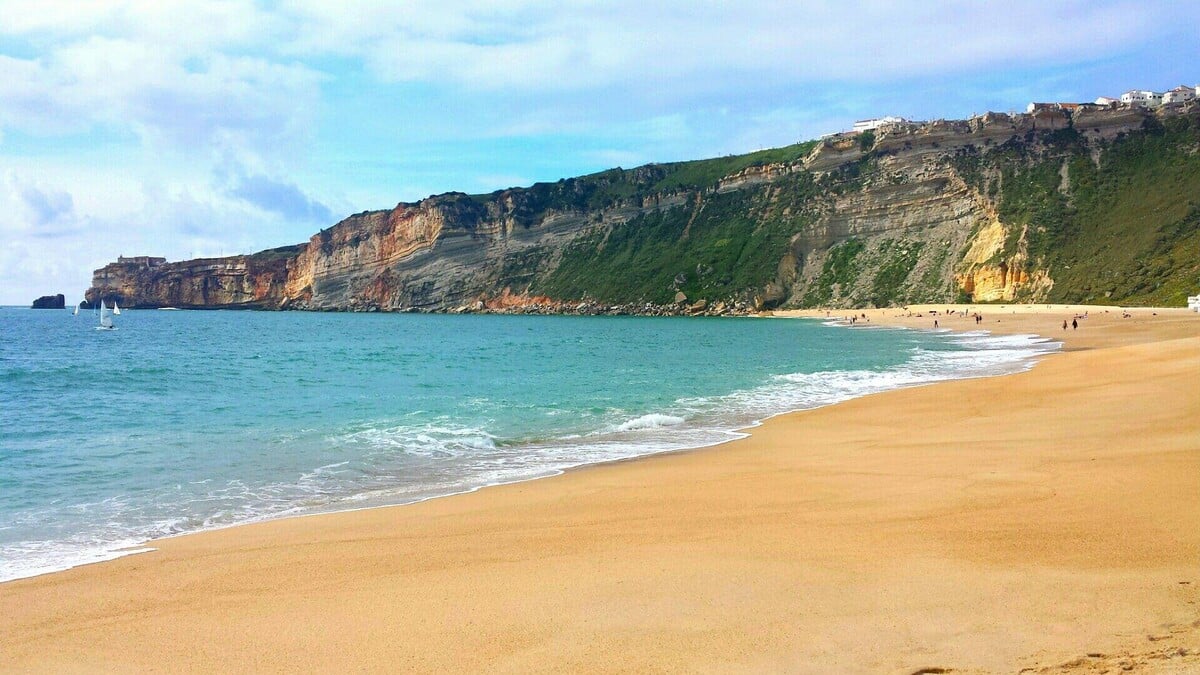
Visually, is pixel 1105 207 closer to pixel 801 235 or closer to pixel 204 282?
pixel 801 235

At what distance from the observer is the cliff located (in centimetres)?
7869

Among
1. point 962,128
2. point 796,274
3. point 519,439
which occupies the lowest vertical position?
point 519,439

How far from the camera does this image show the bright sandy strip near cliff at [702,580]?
190 inches

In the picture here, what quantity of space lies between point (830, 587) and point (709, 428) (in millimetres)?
10654

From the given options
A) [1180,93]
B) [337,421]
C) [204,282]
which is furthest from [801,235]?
[204,282]

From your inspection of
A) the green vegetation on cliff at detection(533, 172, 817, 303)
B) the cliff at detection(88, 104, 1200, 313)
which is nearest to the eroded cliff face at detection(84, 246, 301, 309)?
the cliff at detection(88, 104, 1200, 313)

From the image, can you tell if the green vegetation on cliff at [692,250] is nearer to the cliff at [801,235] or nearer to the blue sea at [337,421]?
the cliff at [801,235]

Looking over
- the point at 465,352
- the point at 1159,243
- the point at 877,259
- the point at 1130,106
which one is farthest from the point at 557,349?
the point at 1130,106

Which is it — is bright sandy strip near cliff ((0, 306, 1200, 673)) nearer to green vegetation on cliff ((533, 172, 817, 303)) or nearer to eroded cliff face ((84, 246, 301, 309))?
green vegetation on cliff ((533, 172, 817, 303))

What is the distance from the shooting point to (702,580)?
20.2 feet

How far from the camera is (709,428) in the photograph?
54.0 feet

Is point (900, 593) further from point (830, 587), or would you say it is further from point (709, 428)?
point (709, 428)

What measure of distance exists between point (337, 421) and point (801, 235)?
96.7m

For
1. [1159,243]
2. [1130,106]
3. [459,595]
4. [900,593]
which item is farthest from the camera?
[1130,106]
